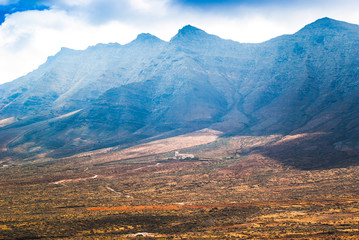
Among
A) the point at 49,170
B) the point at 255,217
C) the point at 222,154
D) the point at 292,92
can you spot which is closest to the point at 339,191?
the point at 255,217

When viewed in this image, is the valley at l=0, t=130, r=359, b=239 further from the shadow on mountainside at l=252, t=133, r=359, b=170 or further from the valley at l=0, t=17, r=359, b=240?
the shadow on mountainside at l=252, t=133, r=359, b=170

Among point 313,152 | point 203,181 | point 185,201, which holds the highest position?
point 185,201

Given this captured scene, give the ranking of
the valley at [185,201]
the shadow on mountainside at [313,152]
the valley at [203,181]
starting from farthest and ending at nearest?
the shadow on mountainside at [313,152] < the valley at [203,181] < the valley at [185,201]

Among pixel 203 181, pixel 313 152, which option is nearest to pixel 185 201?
pixel 203 181

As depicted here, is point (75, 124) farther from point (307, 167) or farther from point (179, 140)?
point (307, 167)

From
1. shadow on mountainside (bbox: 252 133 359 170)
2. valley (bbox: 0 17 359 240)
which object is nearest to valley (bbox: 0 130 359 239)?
valley (bbox: 0 17 359 240)

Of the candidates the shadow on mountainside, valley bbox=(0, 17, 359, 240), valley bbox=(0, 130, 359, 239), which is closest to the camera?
valley bbox=(0, 130, 359, 239)

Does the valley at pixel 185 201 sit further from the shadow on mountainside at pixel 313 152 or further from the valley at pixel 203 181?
the shadow on mountainside at pixel 313 152

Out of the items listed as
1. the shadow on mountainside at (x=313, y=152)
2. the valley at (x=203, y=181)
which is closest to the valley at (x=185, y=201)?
the valley at (x=203, y=181)

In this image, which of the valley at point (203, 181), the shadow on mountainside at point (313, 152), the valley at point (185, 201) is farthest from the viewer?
the shadow on mountainside at point (313, 152)

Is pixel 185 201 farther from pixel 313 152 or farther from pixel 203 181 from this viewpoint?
pixel 313 152

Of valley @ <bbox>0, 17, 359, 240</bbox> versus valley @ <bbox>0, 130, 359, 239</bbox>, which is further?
valley @ <bbox>0, 17, 359, 240</bbox>

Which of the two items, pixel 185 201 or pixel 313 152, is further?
pixel 313 152

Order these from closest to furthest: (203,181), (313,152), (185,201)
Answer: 1. (185,201)
2. (203,181)
3. (313,152)
